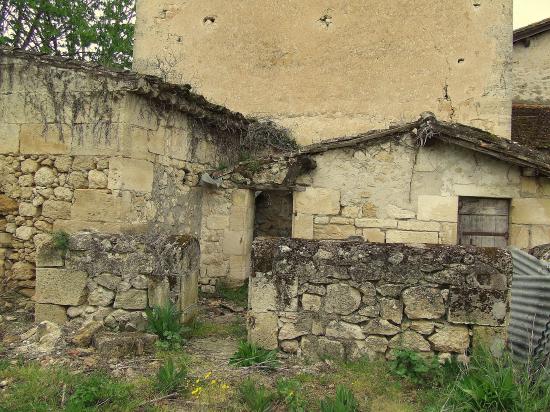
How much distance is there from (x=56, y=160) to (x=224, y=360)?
3.66 metres

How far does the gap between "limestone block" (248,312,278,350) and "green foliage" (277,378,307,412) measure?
2.14ft

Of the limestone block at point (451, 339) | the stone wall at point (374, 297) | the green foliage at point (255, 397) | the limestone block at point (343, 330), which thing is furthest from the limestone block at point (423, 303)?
the green foliage at point (255, 397)

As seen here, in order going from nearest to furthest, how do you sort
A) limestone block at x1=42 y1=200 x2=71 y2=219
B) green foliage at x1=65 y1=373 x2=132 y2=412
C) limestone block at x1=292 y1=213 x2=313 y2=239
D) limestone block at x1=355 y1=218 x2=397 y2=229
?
1. green foliage at x1=65 y1=373 x2=132 y2=412
2. limestone block at x1=42 y1=200 x2=71 y2=219
3. limestone block at x1=355 y1=218 x2=397 y2=229
4. limestone block at x1=292 y1=213 x2=313 y2=239

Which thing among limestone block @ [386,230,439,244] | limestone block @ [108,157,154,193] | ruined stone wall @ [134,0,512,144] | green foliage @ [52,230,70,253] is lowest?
green foliage @ [52,230,70,253]

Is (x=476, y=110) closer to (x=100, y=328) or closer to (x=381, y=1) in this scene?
(x=381, y=1)

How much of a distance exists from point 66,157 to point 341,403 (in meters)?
4.83

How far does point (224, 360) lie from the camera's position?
4641mm

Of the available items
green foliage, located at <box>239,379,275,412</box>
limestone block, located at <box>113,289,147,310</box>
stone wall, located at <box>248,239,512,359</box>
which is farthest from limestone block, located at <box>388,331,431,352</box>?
limestone block, located at <box>113,289,147,310</box>

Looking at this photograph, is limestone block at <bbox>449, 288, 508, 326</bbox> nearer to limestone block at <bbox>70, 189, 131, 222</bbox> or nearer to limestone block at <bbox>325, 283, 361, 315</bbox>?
limestone block at <bbox>325, 283, 361, 315</bbox>

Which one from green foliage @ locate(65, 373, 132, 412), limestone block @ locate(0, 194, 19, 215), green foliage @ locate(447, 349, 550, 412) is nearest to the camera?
green foliage @ locate(447, 349, 550, 412)

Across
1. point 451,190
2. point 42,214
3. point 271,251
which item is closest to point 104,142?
point 42,214

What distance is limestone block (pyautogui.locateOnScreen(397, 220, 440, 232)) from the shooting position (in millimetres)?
7453

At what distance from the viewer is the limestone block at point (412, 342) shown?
441 cm

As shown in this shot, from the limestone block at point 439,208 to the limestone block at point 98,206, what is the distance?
409cm
